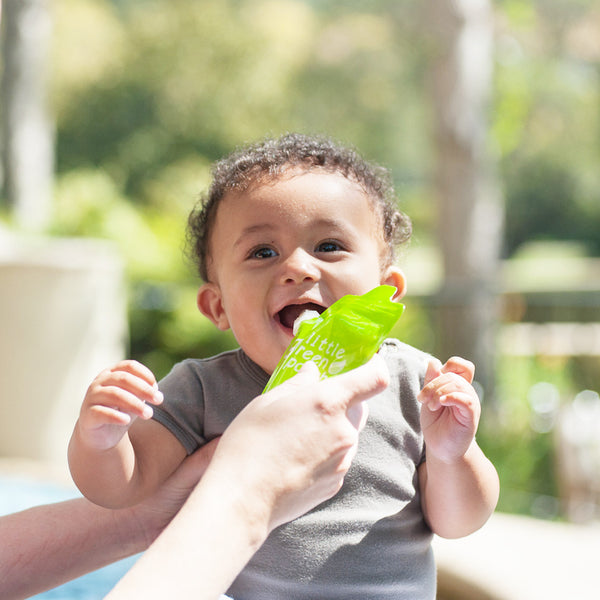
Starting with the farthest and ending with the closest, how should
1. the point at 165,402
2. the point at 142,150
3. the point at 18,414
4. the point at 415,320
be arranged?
the point at 142,150, the point at 415,320, the point at 18,414, the point at 165,402

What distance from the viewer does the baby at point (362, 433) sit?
1.56 metres

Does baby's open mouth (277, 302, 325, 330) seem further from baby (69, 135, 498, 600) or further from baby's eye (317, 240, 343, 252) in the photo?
baby's eye (317, 240, 343, 252)

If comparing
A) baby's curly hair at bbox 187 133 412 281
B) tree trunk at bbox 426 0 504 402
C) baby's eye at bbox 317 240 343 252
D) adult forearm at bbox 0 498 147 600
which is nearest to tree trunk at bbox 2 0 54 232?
tree trunk at bbox 426 0 504 402

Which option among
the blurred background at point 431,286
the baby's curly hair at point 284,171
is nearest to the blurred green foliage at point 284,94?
the blurred background at point 431,286

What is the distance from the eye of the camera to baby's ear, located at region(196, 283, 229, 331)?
185 centimetres

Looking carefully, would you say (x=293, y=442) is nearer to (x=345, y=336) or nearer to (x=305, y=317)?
(x=345, y=336)

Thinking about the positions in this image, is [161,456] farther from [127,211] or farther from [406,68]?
[406,68]

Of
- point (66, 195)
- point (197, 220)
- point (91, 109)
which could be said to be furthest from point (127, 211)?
point (91, 109)

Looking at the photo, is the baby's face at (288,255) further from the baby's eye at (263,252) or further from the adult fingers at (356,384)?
the adult fingers at (356,384)

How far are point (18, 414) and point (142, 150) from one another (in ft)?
60.9

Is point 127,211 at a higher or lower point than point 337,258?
higher

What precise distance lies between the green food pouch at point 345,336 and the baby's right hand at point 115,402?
0.68 ft

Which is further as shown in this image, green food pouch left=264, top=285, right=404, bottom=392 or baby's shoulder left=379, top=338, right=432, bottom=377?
baby's shoulder left=379, top=338, right=432, bottom=377

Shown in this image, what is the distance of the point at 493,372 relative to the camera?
7340 mm
